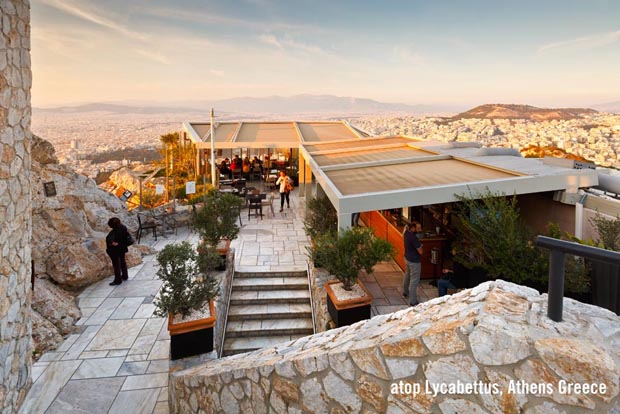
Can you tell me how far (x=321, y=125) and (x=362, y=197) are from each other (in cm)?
1928

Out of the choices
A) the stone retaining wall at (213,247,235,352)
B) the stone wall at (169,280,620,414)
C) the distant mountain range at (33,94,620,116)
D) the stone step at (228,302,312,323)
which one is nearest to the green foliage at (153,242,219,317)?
the stone retaining wall at (213,247,235,352)

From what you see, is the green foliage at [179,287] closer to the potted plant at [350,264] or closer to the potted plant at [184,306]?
the potted plant at [184,306]

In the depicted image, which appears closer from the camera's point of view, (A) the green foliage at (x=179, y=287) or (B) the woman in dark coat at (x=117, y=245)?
(A) the green foliage at (x=179, y=287)

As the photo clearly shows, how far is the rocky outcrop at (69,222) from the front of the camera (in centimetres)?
784

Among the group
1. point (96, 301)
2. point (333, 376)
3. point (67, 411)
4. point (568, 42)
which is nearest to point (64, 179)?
point (96, 301)

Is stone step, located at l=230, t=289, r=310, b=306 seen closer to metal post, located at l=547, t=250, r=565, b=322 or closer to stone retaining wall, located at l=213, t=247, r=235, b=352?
stone retaining wall, located at l=213, t=247, r=235, b=352

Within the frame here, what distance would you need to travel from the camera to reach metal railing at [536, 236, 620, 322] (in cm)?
156

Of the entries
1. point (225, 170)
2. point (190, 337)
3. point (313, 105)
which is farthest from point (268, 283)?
point (313, 105)

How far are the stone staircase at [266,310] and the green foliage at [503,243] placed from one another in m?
3.12

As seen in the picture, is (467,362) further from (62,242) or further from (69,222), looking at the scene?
(69,222)

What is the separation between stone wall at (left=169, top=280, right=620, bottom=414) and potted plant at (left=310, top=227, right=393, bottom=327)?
271 centimetres

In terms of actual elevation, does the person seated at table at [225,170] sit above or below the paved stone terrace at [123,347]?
above

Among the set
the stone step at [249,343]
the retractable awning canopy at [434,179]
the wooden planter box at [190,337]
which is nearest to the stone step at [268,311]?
the stone step at [249,343]

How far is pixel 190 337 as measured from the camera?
4926mm
